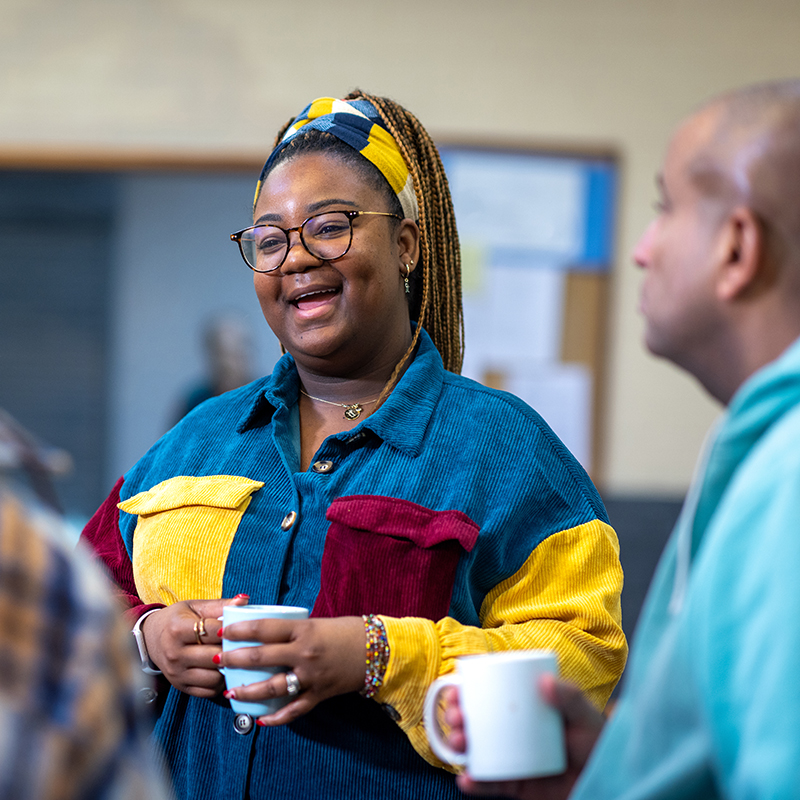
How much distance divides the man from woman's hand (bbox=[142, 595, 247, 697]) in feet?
1.08

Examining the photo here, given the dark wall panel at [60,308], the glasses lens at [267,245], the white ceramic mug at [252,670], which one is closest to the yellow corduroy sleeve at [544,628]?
the white ceramic mug at [252,670]

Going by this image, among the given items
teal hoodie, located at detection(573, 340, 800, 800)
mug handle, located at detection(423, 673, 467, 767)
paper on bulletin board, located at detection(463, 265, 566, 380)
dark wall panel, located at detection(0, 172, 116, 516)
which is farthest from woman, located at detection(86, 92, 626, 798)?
dark wall panel, located at detection(0, 172, 116, 516)

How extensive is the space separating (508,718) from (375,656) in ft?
0.84

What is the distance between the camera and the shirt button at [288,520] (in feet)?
3.59

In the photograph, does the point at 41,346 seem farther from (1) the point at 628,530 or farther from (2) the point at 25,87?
(1) the point at 628,530

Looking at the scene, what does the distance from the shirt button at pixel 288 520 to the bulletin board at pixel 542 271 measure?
7.01 feet

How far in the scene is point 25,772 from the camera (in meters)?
0.39

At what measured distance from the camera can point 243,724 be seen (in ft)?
3.43

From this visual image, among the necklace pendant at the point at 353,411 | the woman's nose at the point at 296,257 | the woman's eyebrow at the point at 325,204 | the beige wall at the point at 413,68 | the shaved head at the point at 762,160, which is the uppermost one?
the beige wall at the point at 413,68

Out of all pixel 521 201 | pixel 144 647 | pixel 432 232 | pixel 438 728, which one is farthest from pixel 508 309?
pixel 438 728

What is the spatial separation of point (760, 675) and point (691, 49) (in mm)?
3069

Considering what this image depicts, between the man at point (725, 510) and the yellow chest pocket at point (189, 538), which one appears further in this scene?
the yellow chest pocket at point (189, 538)

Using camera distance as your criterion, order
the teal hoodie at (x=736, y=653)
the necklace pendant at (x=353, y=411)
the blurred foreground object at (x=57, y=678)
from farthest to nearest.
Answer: the necklace pendant at (x=353, y=411)
the teal hoodie at (x=736, y=653)
the blurred foreground object at (x=57, y=678)

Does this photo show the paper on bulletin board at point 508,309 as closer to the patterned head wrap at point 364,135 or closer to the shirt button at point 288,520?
the patterned head wrap at point 364,135
